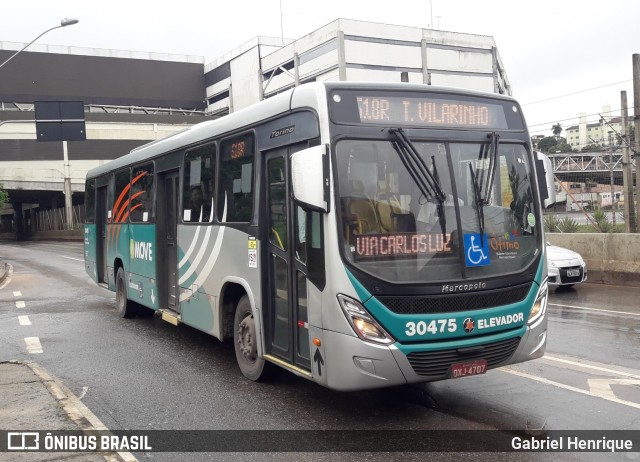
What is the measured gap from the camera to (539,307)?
6.25m

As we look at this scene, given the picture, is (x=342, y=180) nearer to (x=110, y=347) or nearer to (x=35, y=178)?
(x=110, y=347)

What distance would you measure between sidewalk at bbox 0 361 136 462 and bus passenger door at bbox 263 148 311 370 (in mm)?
1811

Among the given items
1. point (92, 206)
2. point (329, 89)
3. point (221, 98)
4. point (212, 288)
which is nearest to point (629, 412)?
point (329, 89)

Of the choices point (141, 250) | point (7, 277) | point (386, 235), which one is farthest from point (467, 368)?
point (7, 277)

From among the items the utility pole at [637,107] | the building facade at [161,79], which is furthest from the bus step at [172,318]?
the building facade at [161,79]

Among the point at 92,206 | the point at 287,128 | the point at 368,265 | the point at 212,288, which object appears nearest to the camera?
the point at 368,265

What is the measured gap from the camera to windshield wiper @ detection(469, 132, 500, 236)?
596 cm

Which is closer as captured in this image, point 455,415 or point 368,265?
point 368,265

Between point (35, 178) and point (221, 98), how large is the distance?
30842 millimetres

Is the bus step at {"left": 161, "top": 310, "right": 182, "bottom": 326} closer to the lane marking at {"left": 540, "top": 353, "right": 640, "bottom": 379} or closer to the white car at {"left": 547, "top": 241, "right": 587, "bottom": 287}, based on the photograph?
the lane marking at {"left": 540, "top": 353, "right": 640, "bottom": 379}

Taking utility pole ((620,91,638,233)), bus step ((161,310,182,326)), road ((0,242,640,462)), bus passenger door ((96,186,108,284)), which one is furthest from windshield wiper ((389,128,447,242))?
utility pole ((620,91,638,233))

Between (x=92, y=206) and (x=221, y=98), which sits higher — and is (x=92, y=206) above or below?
below

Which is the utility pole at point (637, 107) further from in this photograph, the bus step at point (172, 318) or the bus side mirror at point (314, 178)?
the bus side mirror at point (314, 178)

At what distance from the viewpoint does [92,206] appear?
14773 mm
